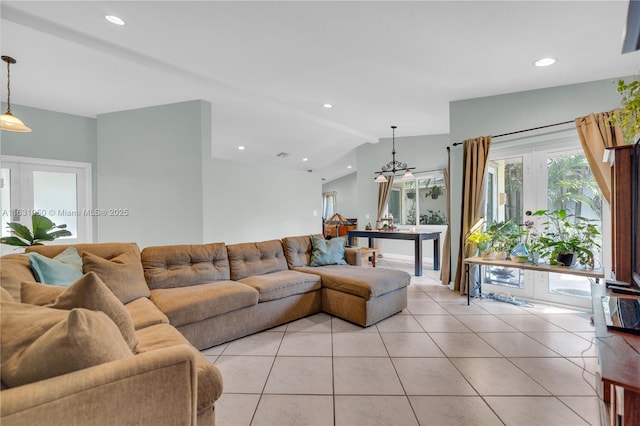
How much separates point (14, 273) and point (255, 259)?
1.96m

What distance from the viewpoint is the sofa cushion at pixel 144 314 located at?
1.83 metres

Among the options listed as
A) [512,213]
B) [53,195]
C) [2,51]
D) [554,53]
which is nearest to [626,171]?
[554,53]

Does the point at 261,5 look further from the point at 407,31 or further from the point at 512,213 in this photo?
the point at 512,213

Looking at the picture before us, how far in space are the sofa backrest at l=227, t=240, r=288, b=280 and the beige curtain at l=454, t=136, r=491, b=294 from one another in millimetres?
2556

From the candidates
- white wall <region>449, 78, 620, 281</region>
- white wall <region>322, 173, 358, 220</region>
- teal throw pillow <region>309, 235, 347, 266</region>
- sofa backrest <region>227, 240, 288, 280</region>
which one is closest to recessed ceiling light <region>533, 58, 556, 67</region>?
white wall <region>449, 78, 620, 281</region>

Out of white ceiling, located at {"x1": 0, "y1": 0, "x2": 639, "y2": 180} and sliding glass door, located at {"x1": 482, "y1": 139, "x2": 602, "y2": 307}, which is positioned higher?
white ceiling, located at {"x1": 0, "y1": 0, "x2": 639, "y2": 180}

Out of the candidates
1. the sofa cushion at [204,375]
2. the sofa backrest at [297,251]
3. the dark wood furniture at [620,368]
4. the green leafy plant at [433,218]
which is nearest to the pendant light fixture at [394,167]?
the green leafy plant at [433,218]

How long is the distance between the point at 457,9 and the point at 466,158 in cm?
224

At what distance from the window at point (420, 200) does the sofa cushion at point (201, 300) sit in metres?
4.47

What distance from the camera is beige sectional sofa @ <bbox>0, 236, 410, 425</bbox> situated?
871 millimetres

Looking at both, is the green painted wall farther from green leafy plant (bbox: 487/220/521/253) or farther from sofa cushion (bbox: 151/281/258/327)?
green leafy plant (bbox: 487/220/521/253)

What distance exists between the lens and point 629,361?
92 cm

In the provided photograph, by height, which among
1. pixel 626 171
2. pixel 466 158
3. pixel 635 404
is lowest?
pixel 635 404

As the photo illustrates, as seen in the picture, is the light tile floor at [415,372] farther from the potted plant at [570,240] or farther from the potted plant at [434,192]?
the potted plant at [434,192]
